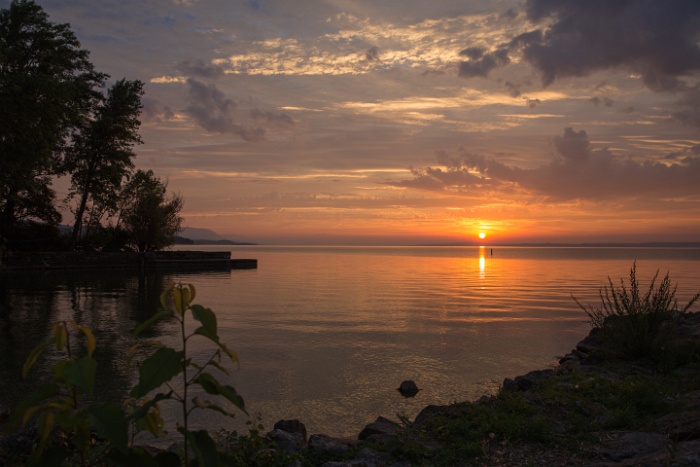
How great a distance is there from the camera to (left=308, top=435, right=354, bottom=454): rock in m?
6.15

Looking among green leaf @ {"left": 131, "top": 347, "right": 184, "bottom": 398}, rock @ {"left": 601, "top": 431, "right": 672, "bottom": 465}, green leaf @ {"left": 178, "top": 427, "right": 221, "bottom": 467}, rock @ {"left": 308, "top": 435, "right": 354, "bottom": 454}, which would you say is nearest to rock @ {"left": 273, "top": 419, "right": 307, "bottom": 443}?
rock @ {"left": 308, "top": 435, "right": 354, "bottom": 454}

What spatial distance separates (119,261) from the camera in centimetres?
4959

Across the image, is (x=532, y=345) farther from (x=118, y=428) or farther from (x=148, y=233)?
(x=148, y=233)

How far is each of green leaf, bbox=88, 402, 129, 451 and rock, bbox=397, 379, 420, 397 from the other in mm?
9064

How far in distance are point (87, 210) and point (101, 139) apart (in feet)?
23.8

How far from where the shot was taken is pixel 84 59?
44875 mm

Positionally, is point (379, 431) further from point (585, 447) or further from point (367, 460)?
point (585, 447)

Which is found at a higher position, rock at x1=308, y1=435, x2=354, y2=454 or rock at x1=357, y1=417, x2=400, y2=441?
rock at x1=308, y1=435, x2=354, y2=454

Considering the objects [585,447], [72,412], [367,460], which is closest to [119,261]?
[367,460]

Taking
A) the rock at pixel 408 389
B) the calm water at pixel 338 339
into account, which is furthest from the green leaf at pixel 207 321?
the rock at pixel 408 389

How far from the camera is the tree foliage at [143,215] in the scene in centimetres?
5606

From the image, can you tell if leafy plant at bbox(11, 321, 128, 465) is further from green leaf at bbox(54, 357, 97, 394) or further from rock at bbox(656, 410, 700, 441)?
rock at bbox(656, 410, 700, 441)

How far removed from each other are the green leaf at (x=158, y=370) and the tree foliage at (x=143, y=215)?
5839 cm

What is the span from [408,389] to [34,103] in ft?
80.2
